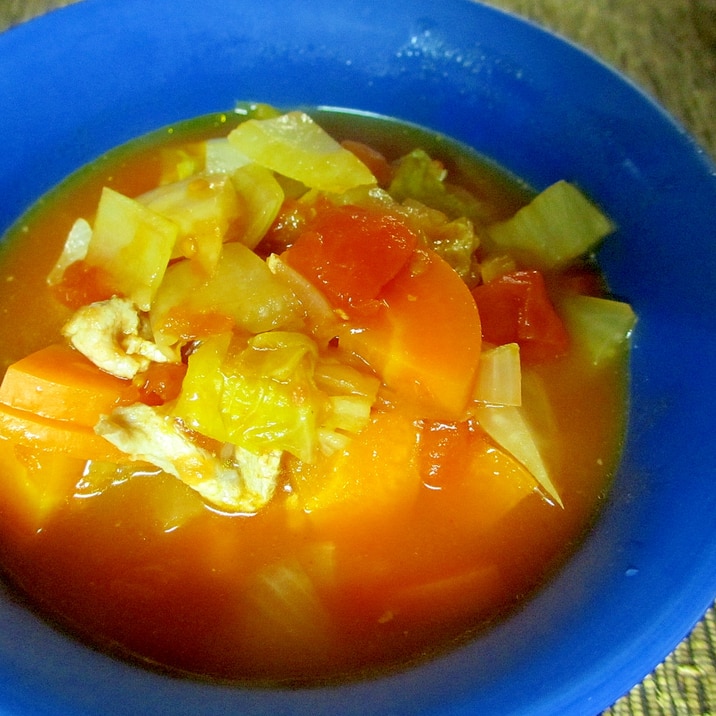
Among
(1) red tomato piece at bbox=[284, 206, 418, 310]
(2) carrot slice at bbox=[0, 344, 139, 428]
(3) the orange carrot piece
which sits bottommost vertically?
(3) the orange carrot piece

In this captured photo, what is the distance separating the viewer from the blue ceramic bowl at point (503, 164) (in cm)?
108

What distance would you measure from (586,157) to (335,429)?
99 cm

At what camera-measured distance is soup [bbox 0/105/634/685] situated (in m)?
1.35

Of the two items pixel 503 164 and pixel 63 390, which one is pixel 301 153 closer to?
pixel 503 164

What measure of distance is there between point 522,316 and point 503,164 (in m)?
0.65

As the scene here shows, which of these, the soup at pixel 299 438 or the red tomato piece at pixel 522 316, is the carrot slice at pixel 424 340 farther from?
the red tomato piece at pixel 522 316

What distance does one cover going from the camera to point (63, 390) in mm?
1468

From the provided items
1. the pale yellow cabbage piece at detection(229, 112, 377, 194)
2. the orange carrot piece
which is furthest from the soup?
the pale yellow cabbage piece at detection(229, 112, 377, 194)

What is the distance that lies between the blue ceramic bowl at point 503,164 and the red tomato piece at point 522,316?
0.22 meters

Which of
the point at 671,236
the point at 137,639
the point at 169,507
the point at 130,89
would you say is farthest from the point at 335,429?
the point at 130,89

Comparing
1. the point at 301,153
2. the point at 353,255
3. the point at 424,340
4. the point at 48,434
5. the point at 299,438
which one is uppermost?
the point at 301,153

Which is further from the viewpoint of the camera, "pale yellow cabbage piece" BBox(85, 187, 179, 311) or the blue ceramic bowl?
"pale yellow cabbage piece" BBox(85, 187, 179, 311)

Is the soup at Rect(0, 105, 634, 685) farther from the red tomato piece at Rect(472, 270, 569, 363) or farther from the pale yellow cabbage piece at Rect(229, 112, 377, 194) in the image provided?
the pale yellow cabbage piece at Rect(229, 112, 377, 194)

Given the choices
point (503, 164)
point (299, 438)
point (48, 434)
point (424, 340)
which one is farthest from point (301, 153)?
point (48, 434)
